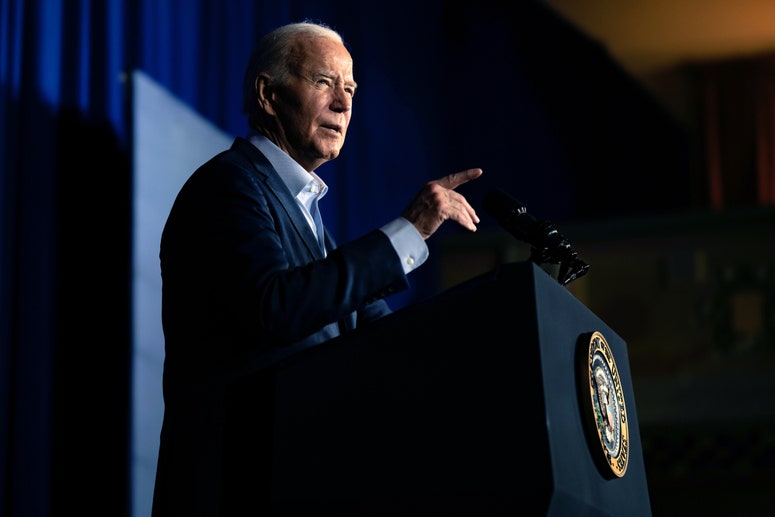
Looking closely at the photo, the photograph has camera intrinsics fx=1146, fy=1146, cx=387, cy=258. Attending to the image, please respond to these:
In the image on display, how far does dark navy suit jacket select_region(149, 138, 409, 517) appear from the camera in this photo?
1.49 metres

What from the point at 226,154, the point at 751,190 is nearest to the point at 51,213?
the point at 226,154

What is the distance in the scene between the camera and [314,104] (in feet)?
6.42

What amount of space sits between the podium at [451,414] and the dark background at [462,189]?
1.36m

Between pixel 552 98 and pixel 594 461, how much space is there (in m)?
6.61

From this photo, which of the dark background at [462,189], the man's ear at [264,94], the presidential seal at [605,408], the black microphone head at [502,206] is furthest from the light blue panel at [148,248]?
the presidential seal at [605,408]

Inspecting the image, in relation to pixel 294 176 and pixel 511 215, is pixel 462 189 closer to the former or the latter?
pixel 294 176

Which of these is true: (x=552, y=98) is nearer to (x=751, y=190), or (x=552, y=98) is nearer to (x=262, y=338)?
(x=751, y=190)

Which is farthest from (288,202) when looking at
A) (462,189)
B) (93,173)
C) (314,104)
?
(462,189)

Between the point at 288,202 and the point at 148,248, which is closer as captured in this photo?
the point at 288,202

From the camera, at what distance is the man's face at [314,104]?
1936 millimetres

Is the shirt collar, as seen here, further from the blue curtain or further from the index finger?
the blue curtain

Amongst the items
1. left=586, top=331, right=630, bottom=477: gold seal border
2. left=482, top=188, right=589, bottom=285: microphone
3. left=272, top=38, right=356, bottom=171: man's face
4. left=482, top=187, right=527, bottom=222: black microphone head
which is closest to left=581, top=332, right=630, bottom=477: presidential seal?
left=586, top=331, right=630, bottom=477: gold seal border

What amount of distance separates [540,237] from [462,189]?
491 cm

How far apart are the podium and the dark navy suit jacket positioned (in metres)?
0.07
